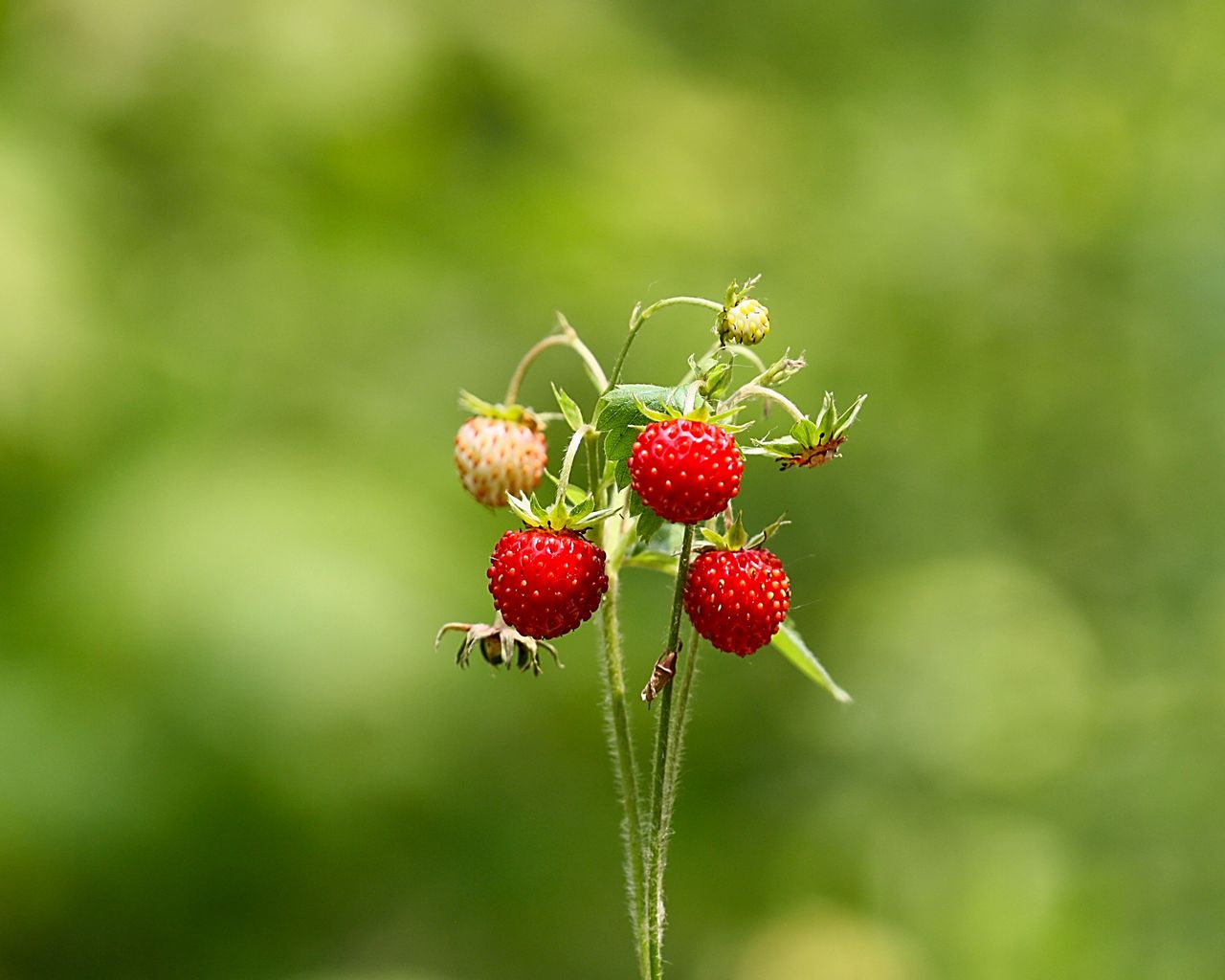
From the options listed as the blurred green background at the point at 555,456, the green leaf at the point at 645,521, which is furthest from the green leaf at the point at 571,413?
the blurred green background at the point at 555,456

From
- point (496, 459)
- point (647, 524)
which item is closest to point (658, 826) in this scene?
point (647, 524)

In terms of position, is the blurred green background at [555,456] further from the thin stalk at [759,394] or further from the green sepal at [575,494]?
the thin stalk at [759,394]

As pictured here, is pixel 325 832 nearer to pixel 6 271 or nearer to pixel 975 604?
pixel 6 271

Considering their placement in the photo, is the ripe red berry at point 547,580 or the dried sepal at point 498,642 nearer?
the ripe red berry at point 547,580

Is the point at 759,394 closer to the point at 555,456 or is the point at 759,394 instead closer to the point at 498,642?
the point at 498,642

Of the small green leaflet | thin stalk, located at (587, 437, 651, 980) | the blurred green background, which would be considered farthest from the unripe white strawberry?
the blurred green background

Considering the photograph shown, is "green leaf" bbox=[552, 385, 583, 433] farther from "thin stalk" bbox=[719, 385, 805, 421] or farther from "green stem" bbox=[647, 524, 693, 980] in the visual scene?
"green stem" bbox=[647, 524, 693, 980]

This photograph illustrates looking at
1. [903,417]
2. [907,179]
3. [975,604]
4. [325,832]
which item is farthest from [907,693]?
[907,179]
